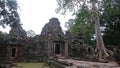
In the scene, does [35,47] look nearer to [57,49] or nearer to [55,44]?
[55,44]

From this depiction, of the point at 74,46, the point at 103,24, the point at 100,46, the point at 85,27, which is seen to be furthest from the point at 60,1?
the point at 103,24

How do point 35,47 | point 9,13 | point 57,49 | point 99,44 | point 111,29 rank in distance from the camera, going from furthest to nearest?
1. point 111,29
2. point 57,49
3. point 35,47
4. point 99,44
5. point 9,13

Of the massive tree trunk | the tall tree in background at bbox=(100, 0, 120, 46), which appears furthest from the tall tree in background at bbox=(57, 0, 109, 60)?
the tall tree in background at bbox=(100, 0, 120, 46)

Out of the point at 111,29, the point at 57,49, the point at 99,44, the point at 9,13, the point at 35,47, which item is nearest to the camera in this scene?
the point at 9,13

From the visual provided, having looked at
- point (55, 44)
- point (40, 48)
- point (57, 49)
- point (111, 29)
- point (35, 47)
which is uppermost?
point (111, 29)

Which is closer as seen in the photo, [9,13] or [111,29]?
[9,13]

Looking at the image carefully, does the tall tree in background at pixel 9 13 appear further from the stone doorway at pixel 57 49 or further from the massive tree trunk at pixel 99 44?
the stone doorway at pixel 57 49

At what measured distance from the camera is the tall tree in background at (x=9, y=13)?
40.2ft

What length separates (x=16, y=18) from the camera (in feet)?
43.6

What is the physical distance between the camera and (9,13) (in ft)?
42.1

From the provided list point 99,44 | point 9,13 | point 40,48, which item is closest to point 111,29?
point 40,48

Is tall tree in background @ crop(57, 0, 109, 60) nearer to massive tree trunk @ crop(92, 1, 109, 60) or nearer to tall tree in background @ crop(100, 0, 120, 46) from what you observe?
massive tree trunk @ crop(92, 1, 109, 60)

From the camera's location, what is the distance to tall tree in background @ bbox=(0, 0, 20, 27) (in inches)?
482

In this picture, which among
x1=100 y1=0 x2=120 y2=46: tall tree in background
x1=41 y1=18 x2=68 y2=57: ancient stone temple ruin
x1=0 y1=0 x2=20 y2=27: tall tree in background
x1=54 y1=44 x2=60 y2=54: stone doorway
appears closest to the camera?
x1=0 y1=0 x2=20 y2=27: tall tree in background
